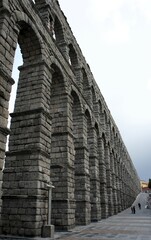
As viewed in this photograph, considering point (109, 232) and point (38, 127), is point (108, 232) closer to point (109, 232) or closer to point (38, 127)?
point (109, 232)

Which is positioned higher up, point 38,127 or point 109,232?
point 38,127

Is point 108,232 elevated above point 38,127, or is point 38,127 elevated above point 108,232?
point 38,127

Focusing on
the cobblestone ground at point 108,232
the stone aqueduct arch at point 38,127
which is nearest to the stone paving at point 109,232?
the cobblestone ground at point 108,232

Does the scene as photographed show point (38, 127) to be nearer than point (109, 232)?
Yes

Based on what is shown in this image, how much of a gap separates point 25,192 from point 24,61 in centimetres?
617

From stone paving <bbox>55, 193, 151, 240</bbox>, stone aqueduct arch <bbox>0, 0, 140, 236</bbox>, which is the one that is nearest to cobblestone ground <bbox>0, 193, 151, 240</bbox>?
stone paving <bbox>55, 193, 151, 240</bbox>

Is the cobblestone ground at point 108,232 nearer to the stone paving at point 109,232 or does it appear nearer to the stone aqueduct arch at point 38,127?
the stone paving at point 109,232

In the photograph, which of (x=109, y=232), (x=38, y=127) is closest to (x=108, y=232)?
(x=109, y=232)

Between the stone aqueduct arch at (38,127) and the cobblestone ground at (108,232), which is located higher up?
the stone aqueduct arch at (38,127)

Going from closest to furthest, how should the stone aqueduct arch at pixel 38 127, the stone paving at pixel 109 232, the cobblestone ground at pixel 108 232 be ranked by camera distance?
the stone aqueduct arch at pixel 38 127
the cobblestone ground at pixel 108 232
the stone paving at pixel 109 232

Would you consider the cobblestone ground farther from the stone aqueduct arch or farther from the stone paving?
the stone aqueduct arch

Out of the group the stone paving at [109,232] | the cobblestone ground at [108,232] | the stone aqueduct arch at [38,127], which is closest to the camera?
the stone aqueduct arch at [38,127]

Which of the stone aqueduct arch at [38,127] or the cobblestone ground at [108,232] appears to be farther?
the cobblestone ground at [108,232]

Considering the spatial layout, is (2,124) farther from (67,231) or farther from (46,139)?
(67,231)
